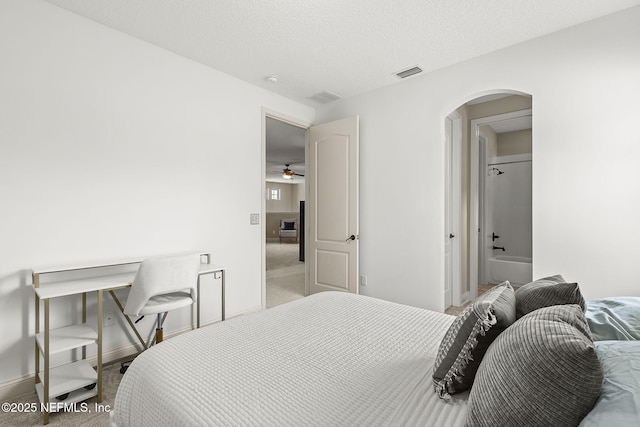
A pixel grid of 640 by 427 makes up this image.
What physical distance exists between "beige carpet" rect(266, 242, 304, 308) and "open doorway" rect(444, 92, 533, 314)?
214 cm

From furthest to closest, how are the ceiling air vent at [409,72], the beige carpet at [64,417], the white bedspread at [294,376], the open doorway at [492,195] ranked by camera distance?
the open doorway at [492,195]
the ceiling air vent at [409,72]
the beige carpet at [64,417]
the white bedspread at [294,376]

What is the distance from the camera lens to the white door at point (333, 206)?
3664 millimetres

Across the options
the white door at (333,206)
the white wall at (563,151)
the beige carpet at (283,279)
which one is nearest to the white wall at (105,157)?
the beige carpet at (283,279)

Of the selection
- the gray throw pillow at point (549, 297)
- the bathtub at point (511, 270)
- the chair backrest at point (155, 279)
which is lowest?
the bathtub at point (511, 270)

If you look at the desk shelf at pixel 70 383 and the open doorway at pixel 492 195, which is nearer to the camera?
the desk shelf at pixel 70 383

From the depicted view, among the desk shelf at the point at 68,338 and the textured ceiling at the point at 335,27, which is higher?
the textured ceiling at the point at 335,27

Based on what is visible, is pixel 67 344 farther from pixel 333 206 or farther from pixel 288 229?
pixel 288 229

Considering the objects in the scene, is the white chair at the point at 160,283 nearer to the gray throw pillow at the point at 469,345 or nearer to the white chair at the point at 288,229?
the gray throw pillow at the point at 469,345

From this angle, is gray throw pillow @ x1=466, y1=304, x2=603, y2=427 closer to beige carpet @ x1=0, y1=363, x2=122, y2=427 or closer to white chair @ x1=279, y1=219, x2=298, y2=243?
beige carpet @ x1=0, y1=363, x2=122, y2=427

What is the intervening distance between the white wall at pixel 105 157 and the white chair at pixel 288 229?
783 centimetres

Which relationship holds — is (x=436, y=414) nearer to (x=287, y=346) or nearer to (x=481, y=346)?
(x=481, y=346)

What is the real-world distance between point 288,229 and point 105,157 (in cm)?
907

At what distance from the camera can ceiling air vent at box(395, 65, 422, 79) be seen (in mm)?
3065

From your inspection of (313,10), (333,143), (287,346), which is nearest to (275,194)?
A: (333,143)
